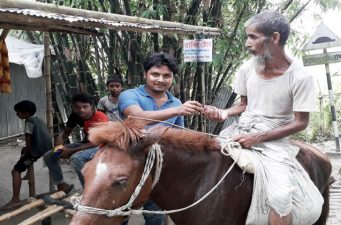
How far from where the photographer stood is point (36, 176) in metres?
7.48

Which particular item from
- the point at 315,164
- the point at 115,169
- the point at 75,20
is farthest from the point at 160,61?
the point at 315,164

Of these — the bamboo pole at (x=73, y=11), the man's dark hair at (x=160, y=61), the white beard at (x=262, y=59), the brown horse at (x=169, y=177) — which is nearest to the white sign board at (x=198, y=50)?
the bamboo pole at (x=73, y=11)

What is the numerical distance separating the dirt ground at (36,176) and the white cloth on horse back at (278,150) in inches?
107

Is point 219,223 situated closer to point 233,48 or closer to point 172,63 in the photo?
point 172,63

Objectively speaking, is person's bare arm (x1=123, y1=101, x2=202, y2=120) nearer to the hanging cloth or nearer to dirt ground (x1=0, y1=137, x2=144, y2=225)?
dirt ground (x1=0, y1=137, x2=144, y2=225)

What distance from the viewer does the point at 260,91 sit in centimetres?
287

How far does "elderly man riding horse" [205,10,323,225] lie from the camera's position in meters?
2.52

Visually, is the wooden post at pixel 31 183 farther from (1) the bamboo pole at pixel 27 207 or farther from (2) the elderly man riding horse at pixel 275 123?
(2) the elderly man riding horse at pixel 275 123

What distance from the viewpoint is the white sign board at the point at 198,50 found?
4883 mm

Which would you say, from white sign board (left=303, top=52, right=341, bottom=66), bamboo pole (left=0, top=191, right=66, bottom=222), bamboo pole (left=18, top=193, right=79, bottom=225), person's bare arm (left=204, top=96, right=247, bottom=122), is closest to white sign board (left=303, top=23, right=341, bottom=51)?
white sign board (left=303, top=52, right=341, bottom=66)

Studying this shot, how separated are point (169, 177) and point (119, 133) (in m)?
0.46

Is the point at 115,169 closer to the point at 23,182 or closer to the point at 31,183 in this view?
the point at 31,183

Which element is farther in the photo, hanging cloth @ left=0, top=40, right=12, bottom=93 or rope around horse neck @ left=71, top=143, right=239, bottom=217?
hanging cloth @ left=0, top=40, right=12, bottom=93

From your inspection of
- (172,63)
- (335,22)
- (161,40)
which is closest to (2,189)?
(161,40)
